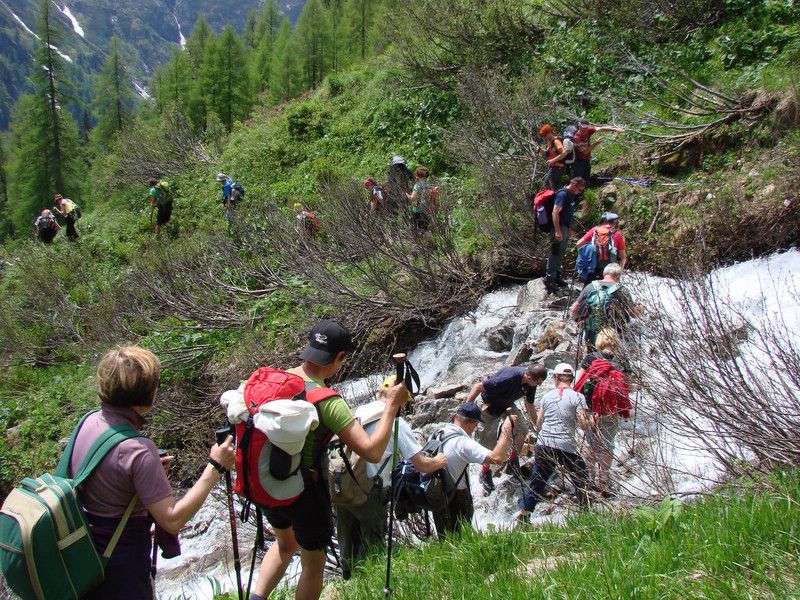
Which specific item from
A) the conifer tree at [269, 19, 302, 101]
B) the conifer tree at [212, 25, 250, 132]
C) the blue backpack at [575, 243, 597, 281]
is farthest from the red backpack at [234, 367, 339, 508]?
the conifer tree at [269, 19, 302, 101]

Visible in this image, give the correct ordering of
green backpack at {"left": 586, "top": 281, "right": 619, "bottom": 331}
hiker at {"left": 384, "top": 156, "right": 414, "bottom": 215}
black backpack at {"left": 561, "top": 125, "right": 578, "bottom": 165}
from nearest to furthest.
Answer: green backpack at {"left": 586, "top": 281, "right": 619, "bottom": 331}, black backpack at {"left": 561, "top": 125, "right": 578, "bottom": 165}, hiker at {"left": 384, "top": 156, "right": 414, "bottom": 215}

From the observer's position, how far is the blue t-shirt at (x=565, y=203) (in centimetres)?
775

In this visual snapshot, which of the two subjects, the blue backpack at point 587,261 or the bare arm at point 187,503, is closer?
the bare arm at point 187,503

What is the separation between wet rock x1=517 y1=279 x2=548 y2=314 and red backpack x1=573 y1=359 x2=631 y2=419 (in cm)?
385

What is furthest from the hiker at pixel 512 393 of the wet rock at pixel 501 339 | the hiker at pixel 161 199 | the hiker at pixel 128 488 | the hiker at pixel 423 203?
Answer: the hiker at pixel 161 199

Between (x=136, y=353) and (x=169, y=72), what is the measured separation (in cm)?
4831

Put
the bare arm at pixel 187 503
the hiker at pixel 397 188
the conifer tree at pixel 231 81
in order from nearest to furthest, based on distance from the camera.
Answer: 1. the bare arm at pixel 187 503
2. the hiker at pixel 397 188
3. the conifer tree at pixel 231 81

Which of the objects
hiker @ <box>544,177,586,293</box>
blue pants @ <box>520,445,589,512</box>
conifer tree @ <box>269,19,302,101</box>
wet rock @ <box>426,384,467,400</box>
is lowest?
blue pants @ <box>520,445,589,512</box>

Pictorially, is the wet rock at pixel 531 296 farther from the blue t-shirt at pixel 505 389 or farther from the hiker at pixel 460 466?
the hiker at pixel 460 466

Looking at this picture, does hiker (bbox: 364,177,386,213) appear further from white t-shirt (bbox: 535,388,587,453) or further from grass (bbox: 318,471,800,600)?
grass (bbox: 318,471,800,600)

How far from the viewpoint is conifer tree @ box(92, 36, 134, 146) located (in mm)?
42812

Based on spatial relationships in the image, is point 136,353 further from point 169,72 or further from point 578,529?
point 169,72

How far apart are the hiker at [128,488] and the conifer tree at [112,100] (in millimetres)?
44666

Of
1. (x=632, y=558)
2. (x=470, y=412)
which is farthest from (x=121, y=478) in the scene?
(x=470, y=412)
